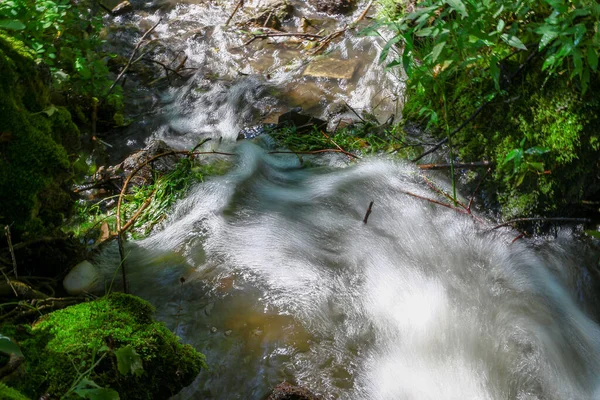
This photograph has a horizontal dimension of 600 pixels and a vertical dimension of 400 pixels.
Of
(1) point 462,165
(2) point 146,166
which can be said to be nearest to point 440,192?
(1) point 462,165

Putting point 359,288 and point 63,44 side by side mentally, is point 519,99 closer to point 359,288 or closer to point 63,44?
point 359,288

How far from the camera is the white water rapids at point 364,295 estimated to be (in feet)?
8.25

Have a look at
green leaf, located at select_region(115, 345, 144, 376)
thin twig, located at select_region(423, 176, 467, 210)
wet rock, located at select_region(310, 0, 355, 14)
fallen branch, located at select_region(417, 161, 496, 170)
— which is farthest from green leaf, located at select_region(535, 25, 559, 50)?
wet rock, located at select_region(310, 0, 355, 14)

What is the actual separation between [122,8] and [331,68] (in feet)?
15.0

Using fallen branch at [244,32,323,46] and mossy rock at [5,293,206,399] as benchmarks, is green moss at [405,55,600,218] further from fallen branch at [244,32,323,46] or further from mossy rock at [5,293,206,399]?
fallen branch at [244,32,323,46]

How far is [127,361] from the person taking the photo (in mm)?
1748

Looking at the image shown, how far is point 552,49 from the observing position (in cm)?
296

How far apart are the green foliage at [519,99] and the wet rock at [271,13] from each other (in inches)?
174

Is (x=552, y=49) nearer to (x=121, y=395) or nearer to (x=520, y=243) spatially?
(x=520, y=243)

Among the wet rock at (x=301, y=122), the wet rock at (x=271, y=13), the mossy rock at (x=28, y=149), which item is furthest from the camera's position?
the wet rock at (x=271, y=13)

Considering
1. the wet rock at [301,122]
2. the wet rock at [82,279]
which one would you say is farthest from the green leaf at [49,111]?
the wet rock at [301,122]

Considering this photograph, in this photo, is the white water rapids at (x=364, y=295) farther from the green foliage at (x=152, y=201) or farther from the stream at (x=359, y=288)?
the green foliage at (x=152, y=201)

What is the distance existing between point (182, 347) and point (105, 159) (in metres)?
3.12

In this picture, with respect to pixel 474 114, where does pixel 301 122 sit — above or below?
below
